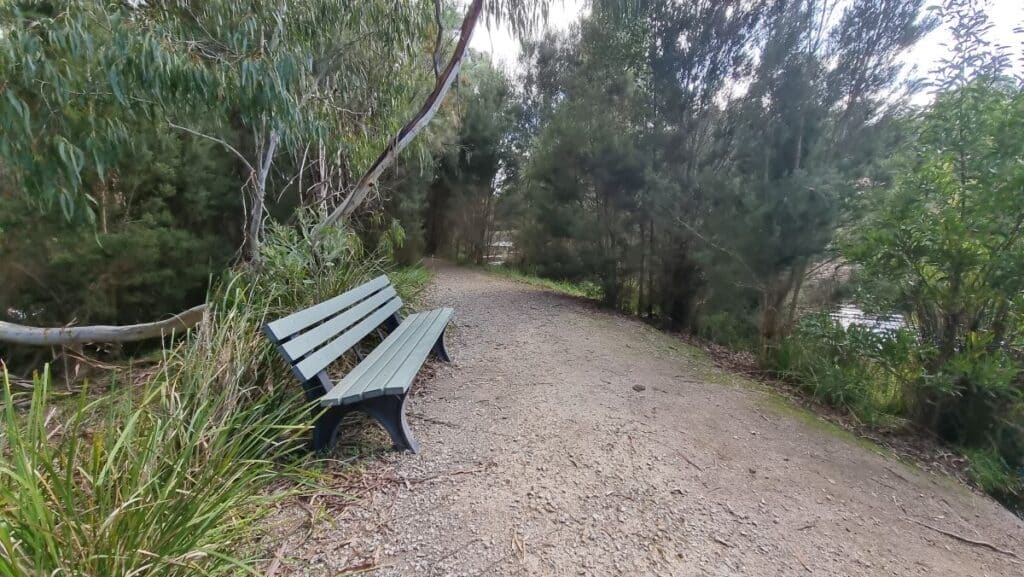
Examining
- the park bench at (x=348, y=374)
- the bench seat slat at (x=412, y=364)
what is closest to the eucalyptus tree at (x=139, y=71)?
the park bench at (x=348, y=374)

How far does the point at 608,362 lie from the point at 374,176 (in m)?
3.02

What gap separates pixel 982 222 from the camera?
2588 millimetres

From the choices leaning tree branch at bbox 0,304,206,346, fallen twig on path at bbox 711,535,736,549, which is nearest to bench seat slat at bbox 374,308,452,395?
fallen twig on path at bbox 711,535,736,549

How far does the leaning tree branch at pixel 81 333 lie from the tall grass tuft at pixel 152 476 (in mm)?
985

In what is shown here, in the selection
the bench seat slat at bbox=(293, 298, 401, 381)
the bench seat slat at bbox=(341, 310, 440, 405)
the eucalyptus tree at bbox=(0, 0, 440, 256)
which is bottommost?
the bench seat slat at bbox=(341, 310, 440, 405)

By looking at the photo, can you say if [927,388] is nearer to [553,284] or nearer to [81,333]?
[81,333]

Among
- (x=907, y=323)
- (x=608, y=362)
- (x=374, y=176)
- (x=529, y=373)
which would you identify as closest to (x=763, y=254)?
(x=907, y=323)

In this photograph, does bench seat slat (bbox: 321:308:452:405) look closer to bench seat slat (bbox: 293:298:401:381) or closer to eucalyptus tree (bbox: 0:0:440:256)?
bench seat slat (bbox: 293:298:401:381)

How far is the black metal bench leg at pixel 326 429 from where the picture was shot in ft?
6.67

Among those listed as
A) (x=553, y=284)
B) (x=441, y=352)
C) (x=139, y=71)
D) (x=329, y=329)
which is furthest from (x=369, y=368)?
(x=553, y=284)

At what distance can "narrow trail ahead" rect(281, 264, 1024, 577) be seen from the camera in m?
1.56

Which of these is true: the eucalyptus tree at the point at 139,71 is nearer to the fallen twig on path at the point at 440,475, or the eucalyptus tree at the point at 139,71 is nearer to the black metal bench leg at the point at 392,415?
the black metal bench leg at the point at 392,415

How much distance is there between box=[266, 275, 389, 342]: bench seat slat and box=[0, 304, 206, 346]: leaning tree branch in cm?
107

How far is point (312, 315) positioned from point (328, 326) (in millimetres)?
117
